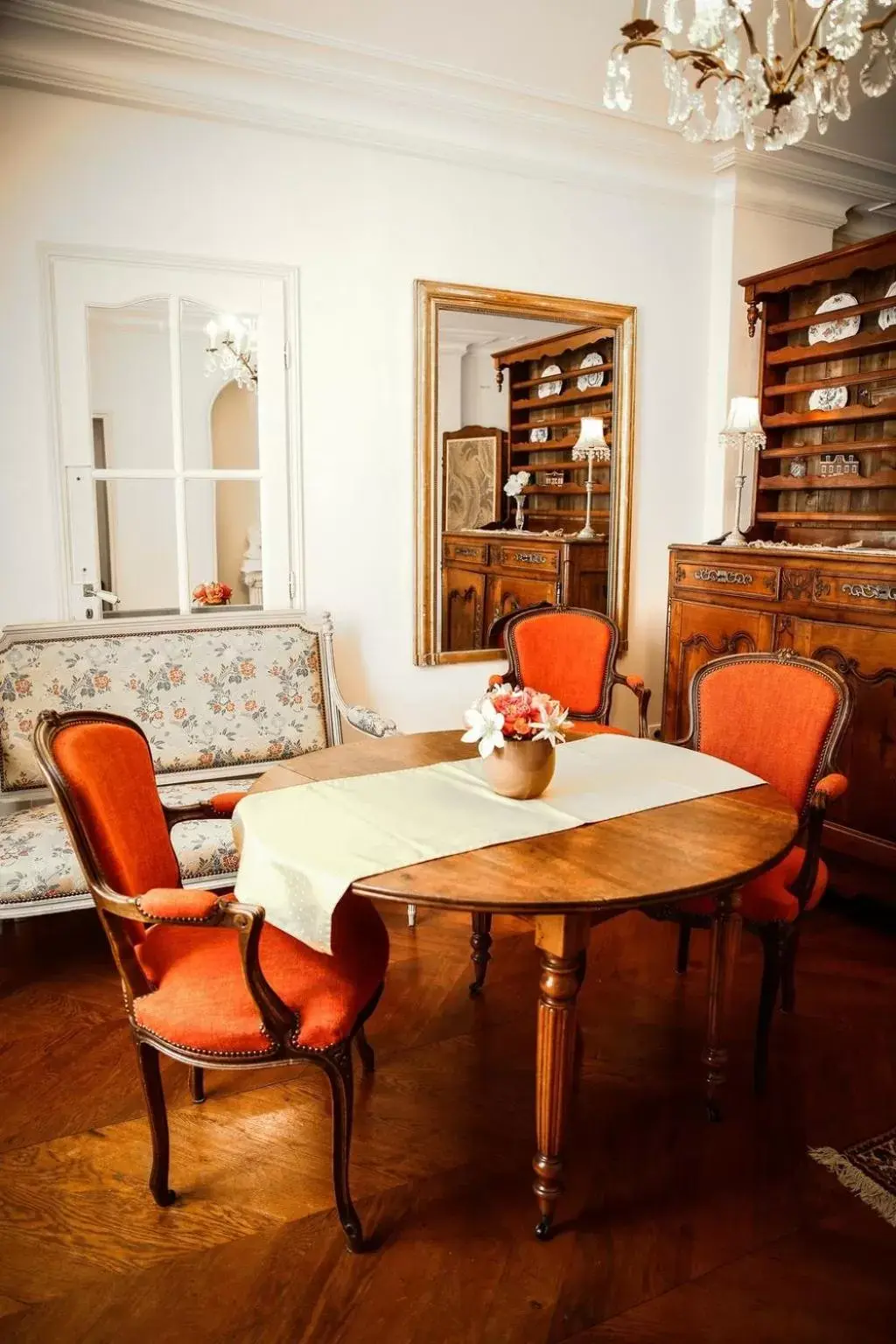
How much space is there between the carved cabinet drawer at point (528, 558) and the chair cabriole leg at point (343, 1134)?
2515 mm

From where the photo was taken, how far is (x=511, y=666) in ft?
11.6

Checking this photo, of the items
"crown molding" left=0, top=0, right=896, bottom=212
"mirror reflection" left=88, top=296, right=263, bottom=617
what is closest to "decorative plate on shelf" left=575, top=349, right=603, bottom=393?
"crown molding" left=0, top=0, right=896, bottom=212

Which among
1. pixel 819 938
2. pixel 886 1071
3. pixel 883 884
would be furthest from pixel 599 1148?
pixel 883 884

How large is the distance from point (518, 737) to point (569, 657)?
5.71ft

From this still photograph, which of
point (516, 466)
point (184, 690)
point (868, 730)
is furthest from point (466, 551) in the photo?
point (868, 730)

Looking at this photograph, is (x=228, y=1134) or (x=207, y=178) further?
(x=207, y=178)

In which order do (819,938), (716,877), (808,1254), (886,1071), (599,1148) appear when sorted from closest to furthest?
(716,877)
(808,1254)
(599,1148)
(886,1071)
(819,938)

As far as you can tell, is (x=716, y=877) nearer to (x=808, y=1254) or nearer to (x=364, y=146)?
(x=808, y=1254)

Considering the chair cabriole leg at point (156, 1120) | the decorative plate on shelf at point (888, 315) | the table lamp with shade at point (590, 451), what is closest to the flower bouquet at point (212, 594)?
the table lamp with shade at point (590, 451)

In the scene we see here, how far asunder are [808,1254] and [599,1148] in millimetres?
431

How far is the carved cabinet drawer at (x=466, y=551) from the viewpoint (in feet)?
12.2

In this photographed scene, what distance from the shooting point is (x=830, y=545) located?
392 centimetres

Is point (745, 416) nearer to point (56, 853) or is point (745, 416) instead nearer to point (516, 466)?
point (516, 466)

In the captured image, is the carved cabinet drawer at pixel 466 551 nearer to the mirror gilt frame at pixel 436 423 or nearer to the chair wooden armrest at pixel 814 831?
the mirror gilt frame at pixel 436 423
